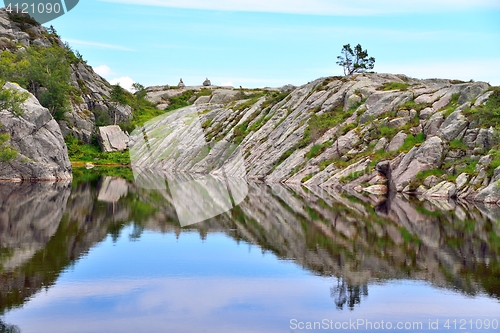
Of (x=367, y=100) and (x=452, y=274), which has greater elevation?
(x=367, y=100)

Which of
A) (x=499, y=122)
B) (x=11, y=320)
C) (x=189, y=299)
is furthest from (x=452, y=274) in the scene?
(x=499, y=122)

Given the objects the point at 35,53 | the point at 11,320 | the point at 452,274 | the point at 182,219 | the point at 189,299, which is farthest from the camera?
the point at 35,53

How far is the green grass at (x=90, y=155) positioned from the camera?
461 feet

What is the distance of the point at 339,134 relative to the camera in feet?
312

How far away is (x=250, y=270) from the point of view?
98.1 ft

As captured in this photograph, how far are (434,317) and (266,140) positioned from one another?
92.2 m

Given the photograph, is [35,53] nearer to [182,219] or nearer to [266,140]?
[266,140]

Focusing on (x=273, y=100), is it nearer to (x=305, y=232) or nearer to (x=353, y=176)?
(x=353, y=176)

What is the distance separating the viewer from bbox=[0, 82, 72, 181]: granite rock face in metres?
85.8

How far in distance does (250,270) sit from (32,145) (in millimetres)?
66054

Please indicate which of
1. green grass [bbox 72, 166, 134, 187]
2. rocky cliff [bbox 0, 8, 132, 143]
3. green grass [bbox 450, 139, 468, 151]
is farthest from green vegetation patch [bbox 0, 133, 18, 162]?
green grass [bbox 450, 139, 468, 151]

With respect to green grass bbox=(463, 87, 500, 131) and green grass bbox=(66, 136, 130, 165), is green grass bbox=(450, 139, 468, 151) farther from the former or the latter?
green grass bbox=(66, 136, 130, 165)

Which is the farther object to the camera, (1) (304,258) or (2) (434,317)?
(1) (304,258)

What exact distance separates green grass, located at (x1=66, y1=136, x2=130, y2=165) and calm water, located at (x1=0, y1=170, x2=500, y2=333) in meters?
87.1
